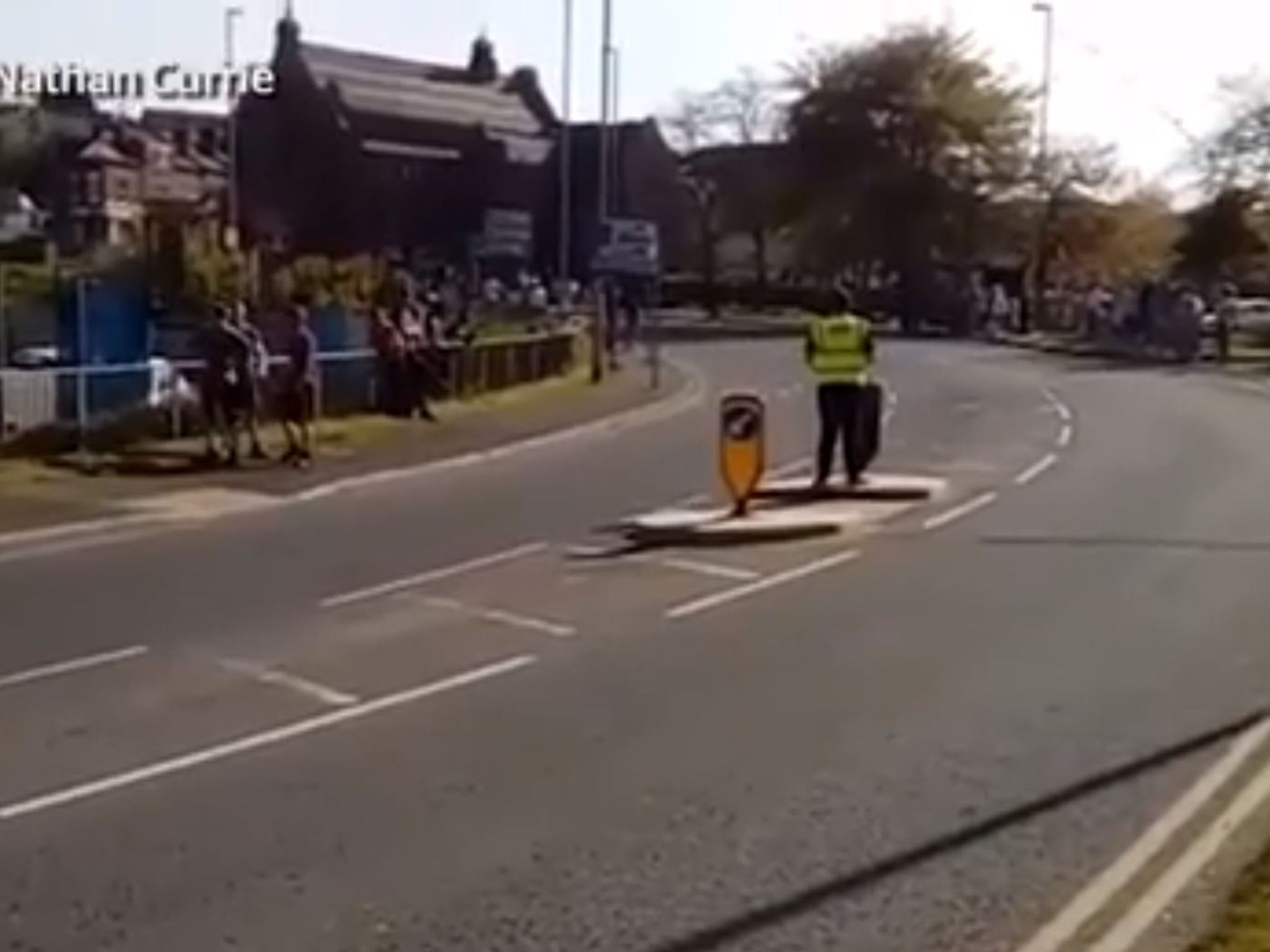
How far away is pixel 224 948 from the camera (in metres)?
8.11

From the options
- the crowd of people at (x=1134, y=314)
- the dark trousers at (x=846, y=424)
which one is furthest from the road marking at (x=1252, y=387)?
the dark trousers at (x=846, y=424)

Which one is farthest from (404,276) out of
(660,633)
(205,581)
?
(660,633)

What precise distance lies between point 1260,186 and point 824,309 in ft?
163

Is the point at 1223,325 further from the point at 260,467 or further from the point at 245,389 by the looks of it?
the point at 260,467

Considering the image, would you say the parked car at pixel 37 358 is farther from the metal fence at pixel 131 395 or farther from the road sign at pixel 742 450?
the road sign at pixel 742 450

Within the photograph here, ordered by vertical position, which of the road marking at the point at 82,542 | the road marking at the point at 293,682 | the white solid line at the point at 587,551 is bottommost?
the road marking at the point at 82,542

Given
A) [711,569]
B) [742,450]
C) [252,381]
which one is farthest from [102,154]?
[711,569]

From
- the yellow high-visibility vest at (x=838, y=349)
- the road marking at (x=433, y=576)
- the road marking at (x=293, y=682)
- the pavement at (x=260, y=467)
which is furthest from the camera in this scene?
the yellow high-visibility vest at (x=838, y=349)

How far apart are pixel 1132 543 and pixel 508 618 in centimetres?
674

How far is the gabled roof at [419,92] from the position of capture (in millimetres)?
99000

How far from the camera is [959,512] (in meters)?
23.9

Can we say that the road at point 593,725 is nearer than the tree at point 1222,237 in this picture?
Yes

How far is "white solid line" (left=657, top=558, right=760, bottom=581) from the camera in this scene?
18.5m

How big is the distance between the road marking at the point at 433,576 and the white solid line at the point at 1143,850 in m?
6.51
